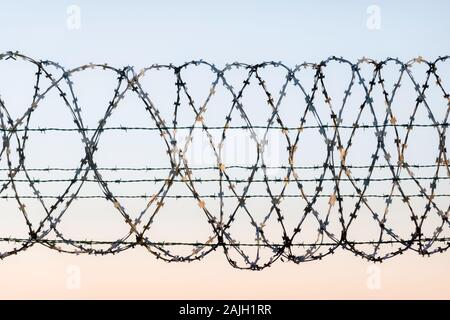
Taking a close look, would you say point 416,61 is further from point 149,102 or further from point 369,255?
point 149,102

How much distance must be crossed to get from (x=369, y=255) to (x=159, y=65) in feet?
11.9

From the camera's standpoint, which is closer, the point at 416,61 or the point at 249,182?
the point at 249,182

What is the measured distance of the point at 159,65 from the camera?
9.05 metres

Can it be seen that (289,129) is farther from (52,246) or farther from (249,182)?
(52,246)

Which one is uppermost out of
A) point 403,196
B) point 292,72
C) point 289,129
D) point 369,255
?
point 292,72

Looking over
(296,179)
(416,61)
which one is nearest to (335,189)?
(296,179)

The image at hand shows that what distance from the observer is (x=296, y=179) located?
29.3 feet

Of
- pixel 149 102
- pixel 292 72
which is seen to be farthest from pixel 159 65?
pixel 292 72

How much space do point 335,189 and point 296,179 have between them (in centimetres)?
50

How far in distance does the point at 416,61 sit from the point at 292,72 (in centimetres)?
173

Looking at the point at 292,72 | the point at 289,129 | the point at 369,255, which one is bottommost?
the point at 369,255

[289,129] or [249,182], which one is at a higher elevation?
[289,129]

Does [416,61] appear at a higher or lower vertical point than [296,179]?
higher

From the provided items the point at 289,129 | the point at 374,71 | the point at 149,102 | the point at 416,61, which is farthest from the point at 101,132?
the point at 416,61
